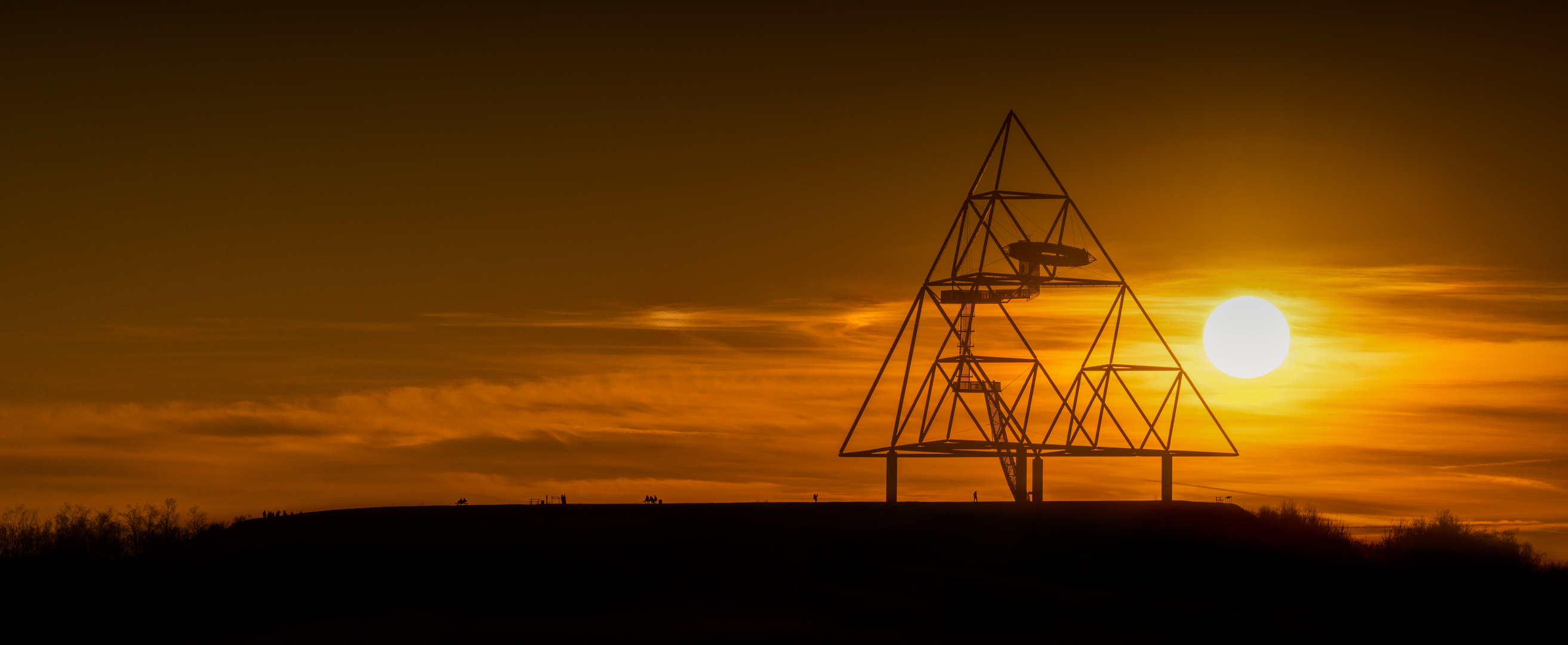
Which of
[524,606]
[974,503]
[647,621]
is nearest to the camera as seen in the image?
[647,621]

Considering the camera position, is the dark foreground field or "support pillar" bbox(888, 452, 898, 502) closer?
the dark foreground field

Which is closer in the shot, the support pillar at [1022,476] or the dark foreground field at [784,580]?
the dark foreground field at [784,580]

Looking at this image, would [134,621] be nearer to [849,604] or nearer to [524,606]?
[524,606]

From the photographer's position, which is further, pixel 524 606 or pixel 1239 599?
pixel 1239 599

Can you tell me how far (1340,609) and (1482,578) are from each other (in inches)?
331

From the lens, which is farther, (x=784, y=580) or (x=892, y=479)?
(x=892, y=479)

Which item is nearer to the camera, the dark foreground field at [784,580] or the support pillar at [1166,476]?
the dark foreground field at [784,580]

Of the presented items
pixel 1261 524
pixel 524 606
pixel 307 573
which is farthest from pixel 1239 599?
pixel 307 573

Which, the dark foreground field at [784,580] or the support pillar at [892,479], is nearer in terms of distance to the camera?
the dark foreground field at [784,580]

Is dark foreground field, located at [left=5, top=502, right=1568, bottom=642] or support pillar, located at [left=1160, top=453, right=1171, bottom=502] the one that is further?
support pillar, located at [left=1160, top=453, right=1171, bottom=502]

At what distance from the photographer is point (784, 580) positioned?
27703mm

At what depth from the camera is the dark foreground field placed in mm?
24578

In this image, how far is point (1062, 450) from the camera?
39281 millimetres

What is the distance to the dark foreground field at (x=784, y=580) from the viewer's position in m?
24.6
